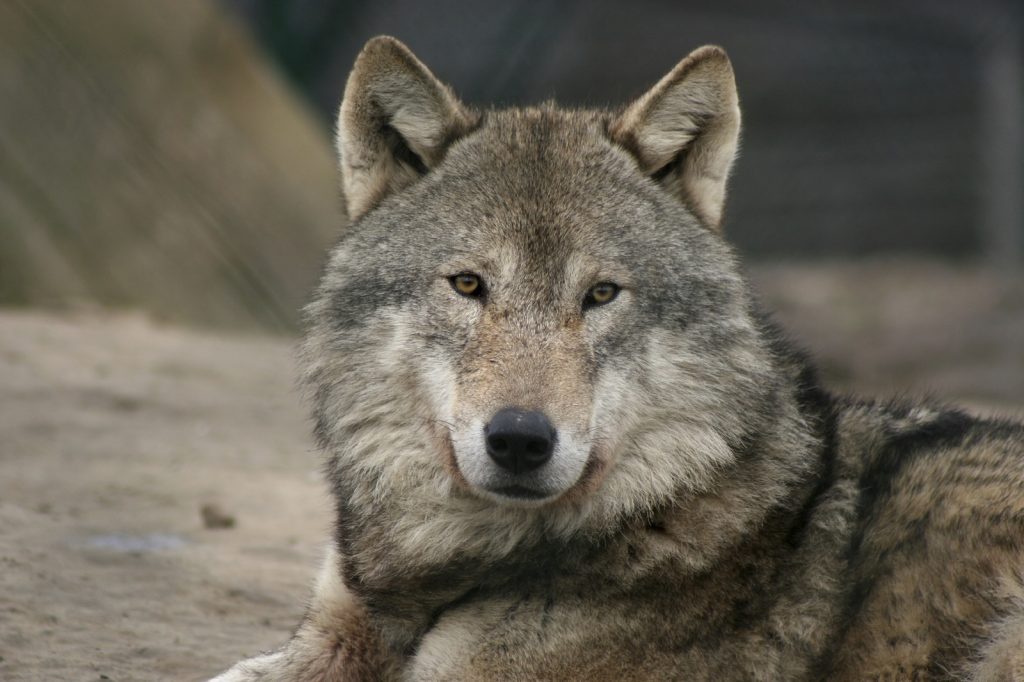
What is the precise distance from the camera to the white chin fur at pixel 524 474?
13.5 ft

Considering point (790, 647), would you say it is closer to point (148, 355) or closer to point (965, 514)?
point (965, 514)

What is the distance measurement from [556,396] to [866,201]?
1478 centimetres

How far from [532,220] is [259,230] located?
7117mm

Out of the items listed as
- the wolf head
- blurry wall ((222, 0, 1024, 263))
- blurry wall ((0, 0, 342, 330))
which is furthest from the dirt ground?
blurry wall ((222, 0, 1024, 263))

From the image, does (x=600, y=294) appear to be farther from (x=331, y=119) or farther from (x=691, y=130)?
(x=331, y=119)

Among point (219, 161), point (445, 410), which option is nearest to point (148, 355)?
point (219, 161)

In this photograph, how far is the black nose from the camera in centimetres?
404

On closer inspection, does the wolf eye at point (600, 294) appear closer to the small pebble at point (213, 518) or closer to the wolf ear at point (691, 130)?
the wolf ear at point (691, 130)

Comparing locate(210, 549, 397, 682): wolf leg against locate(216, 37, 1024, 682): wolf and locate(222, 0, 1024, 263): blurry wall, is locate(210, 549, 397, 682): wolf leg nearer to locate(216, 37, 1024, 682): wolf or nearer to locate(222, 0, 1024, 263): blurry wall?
locate(216, 37, 1024, 682): wolf

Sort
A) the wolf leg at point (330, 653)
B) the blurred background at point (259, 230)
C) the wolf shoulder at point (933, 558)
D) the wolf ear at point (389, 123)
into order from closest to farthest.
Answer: the wolf shoulder at point (933, 558), the wolf leg at point (330, 653), the wolf ear at point (389, 123), the blurred background at point (259, 230)

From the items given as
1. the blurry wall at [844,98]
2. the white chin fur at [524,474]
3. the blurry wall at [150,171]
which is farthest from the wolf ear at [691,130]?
the blurry wall at [844,98]

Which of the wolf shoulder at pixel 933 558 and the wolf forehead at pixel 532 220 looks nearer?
the wolf shoulder at pixel 933 558

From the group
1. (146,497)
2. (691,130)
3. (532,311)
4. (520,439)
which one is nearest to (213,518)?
(146,497)

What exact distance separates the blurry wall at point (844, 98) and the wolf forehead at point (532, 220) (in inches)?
417
